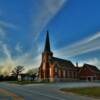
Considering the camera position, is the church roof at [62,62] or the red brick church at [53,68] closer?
the red brick church at [53,68]

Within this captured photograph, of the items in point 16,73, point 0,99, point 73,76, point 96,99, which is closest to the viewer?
point 0,99

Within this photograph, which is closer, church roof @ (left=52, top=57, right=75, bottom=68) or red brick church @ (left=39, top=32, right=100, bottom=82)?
red brick church @ (left=39, top=32, right=100, bottom=82)

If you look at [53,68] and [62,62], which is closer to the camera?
[53,68]

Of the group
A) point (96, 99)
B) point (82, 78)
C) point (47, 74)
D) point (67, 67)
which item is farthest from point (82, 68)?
point (96, 99)

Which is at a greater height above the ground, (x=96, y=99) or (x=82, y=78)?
(x=82, y=78)

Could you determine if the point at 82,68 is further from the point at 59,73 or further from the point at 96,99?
the point at 96,99

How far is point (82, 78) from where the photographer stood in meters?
111

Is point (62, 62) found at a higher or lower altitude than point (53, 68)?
higher

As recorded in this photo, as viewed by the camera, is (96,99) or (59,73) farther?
(59,73)

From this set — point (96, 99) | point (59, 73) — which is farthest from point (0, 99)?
point (59, 73)

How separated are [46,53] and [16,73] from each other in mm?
40158

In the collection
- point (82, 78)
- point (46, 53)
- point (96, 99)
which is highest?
point (46, 53)

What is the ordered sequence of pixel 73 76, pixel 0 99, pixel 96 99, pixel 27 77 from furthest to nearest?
1. pixel 27 77
2. pixel 73 76
3. pixel 96 99
4. pixel 0 99

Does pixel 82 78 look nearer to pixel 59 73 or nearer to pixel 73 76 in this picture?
pixel 73 76
